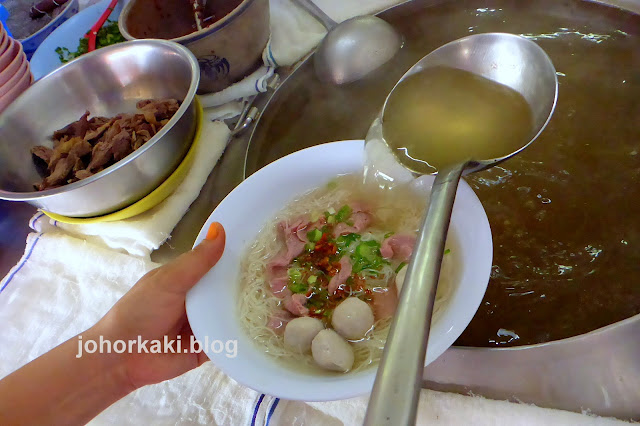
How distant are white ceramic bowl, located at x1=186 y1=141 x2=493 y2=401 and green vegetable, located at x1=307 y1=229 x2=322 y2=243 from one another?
0.42ft

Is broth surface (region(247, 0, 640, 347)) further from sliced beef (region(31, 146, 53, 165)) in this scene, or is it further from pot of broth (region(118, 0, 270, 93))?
sliced beef (region(31, 146, 53, 165))

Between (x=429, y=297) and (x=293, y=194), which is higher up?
(x=429, y=297)

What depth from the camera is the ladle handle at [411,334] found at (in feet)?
1.91

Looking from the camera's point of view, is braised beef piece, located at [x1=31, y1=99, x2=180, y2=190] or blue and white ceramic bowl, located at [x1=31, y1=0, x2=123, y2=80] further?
blue and white ceramic bowl, located at [x1=31, y1=0, x2=123, y2=80]

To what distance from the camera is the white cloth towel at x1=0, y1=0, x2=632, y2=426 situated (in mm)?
1032

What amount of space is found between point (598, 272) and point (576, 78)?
771 millimetres

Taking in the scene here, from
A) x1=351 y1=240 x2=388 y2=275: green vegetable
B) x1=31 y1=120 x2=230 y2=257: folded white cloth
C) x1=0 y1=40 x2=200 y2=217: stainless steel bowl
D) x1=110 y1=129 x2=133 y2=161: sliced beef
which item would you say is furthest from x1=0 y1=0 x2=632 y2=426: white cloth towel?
x1=351 y1=240 x2=388 y2=275: green vegetable

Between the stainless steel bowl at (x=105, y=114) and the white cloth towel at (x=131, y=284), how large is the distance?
0.11 m

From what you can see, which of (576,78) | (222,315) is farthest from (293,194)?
(576,78)

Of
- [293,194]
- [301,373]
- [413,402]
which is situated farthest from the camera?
[293,194]

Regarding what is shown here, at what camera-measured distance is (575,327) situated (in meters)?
1.04

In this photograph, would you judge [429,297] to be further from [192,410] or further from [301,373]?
[192,410]

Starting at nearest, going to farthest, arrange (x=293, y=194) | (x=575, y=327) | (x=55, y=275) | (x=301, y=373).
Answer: (x=301, y=373), (x=575, y=327), (x=293, y=194), (x=55, y=275)

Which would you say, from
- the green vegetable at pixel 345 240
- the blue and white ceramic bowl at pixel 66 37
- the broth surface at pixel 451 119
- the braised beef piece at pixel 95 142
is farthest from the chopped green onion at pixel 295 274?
the blue and white ceramic bowl at pixel 66 37
